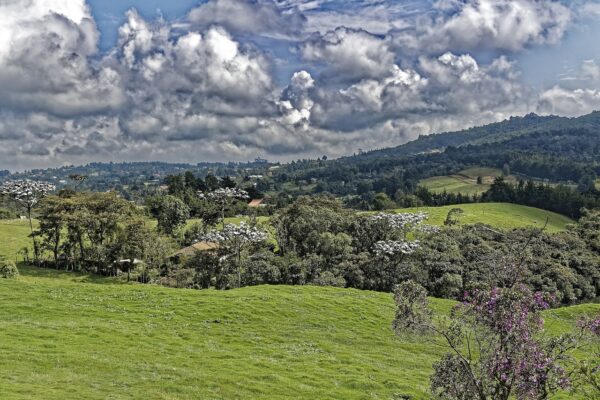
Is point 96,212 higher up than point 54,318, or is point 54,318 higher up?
point 96,212

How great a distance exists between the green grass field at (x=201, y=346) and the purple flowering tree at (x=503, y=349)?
267 centimetres

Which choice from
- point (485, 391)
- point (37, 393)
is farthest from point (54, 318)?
point (485, 391)

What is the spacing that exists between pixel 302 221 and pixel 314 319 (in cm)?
4865

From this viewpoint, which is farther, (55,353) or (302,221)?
(302,221)

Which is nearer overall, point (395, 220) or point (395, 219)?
point (395, 220)

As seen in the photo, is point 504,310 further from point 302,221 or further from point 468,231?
point 468,231

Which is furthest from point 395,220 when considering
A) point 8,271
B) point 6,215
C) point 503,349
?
point 6,215

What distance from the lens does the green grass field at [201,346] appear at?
29.0 m

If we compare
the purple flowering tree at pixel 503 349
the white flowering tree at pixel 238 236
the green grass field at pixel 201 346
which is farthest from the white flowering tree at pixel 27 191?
the purple flowering tree at pixel 503 349

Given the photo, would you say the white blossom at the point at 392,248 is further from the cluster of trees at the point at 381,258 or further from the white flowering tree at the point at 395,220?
the white flowering tree at the point at 395,220

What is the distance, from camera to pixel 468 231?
11000 centimetres

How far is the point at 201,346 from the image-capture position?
39281 mm

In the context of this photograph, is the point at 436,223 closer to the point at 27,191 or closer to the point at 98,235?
the point at 98,235

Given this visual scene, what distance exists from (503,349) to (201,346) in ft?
86.3
